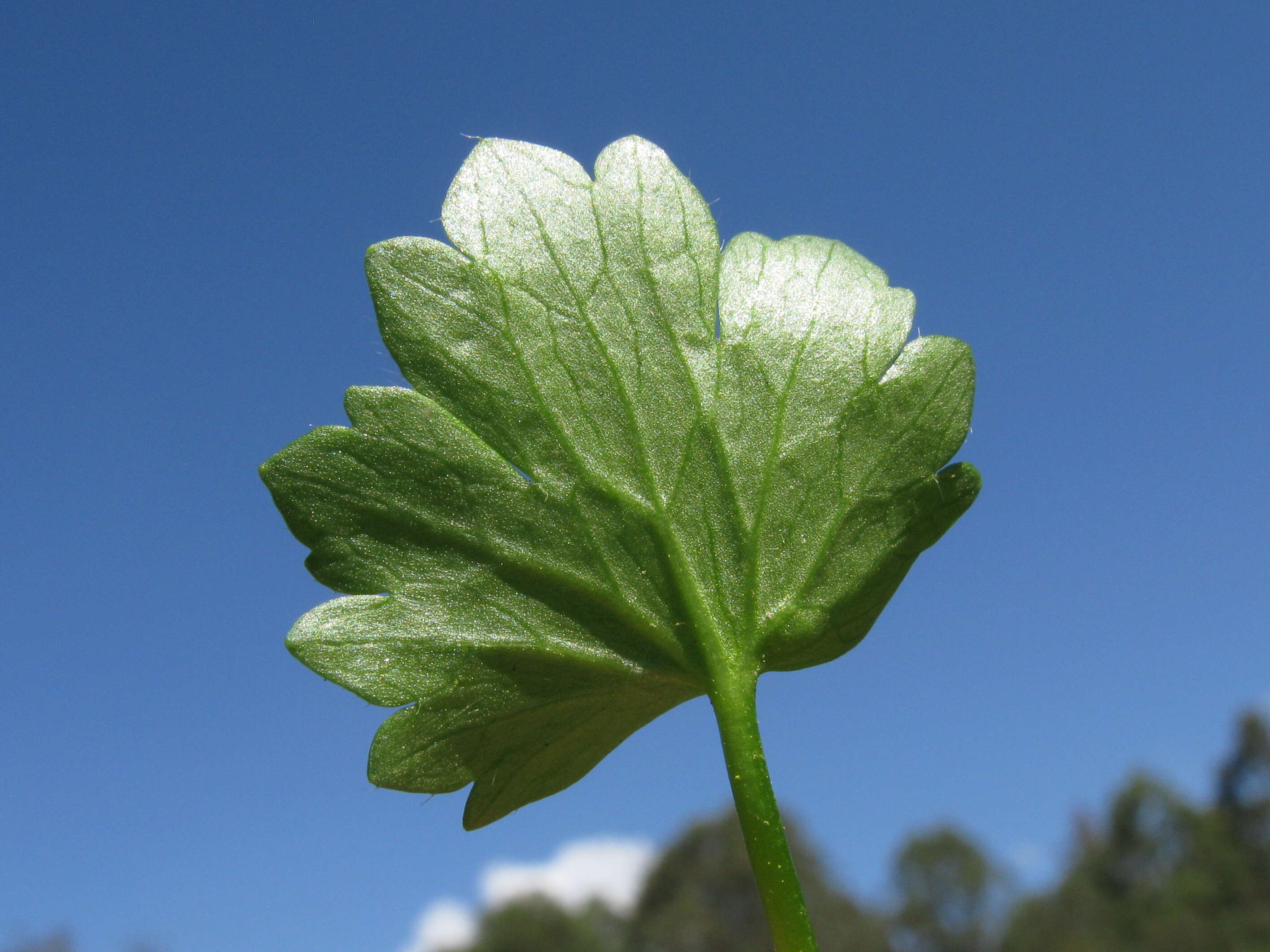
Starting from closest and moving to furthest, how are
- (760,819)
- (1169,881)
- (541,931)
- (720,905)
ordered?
(760,819)
(720,905)
(541,931)
(1169,881)

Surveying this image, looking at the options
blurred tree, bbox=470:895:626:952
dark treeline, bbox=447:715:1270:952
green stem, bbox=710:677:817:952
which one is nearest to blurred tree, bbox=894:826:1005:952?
dark treeline, bbox=447:715:1270:952

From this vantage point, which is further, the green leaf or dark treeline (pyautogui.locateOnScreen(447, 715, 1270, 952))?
dark treeline (pyautogui.locateOnScreen(447, 715, 1270, 952))

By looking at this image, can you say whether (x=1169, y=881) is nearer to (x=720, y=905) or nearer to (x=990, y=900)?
(x=990, y=900)

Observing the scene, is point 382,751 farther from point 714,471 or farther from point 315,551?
point 714,471

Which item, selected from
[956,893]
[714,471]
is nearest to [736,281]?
[714,471]

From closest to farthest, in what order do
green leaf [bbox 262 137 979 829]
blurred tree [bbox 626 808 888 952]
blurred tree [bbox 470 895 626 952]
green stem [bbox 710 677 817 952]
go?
green stem [bbox 710 677 817 952] → green leaf [bbox 262 137 979 829] → blurred tree [bbox 626 808 888 952] → blurred tree [bbox 470 895 626 952]

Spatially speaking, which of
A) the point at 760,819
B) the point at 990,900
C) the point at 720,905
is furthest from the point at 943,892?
the point at 760,819

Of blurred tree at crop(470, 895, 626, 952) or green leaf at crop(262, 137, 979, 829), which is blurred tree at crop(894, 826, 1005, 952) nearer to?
blurred tree at crop(470, 895, 626, 952)

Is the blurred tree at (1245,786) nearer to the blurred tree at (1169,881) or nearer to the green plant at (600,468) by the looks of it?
the blurred tree at (1169,881)
